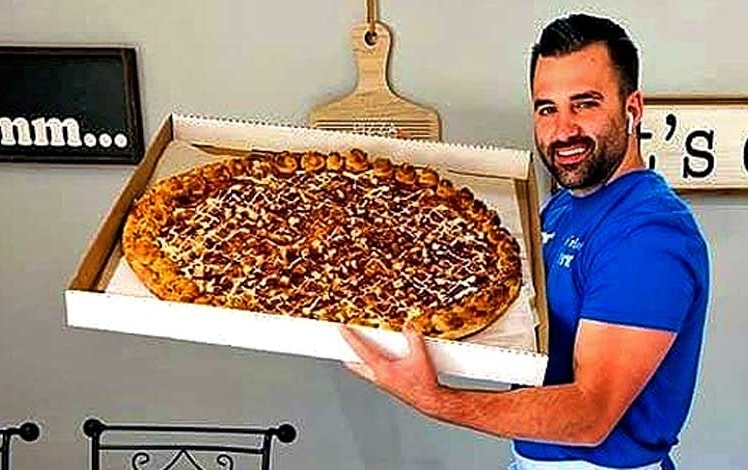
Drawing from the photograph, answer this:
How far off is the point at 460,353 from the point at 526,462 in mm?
400

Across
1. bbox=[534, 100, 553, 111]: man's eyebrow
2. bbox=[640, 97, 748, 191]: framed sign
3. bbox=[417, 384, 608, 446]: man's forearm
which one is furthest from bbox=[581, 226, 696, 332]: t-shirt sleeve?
bbox=[640, 97, 748, 191]: framed sign

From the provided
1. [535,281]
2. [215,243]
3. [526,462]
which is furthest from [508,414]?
[215,243]

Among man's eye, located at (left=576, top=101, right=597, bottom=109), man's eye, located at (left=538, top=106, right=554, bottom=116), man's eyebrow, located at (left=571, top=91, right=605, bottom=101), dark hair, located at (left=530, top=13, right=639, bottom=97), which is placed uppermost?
dark hair, located at (left=530, top=13, right=639, bottom=97)

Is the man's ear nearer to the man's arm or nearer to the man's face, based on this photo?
the man's face

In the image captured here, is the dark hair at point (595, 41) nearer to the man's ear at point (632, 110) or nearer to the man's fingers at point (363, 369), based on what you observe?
the man's ear at point (632, 110)

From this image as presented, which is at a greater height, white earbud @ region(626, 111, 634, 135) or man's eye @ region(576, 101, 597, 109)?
man's eye @ region(576, 101, 597, 109)

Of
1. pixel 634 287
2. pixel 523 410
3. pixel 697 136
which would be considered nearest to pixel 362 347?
pixel 523 410

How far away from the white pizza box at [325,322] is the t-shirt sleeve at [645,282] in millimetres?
A: 81

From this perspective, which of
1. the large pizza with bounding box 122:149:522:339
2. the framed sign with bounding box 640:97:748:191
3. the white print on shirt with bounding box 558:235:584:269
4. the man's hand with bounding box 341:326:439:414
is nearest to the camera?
the man's hand with bounding box 341:326:439:414

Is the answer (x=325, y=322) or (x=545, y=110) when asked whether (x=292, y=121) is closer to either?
(x=545, y=110)

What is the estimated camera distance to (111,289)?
1386 millimetres

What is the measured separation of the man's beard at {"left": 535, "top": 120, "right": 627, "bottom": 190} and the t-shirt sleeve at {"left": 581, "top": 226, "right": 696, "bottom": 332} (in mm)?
131

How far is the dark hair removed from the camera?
1.43 metres

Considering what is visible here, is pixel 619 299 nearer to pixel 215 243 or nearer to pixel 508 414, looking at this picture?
pixel 508 414
